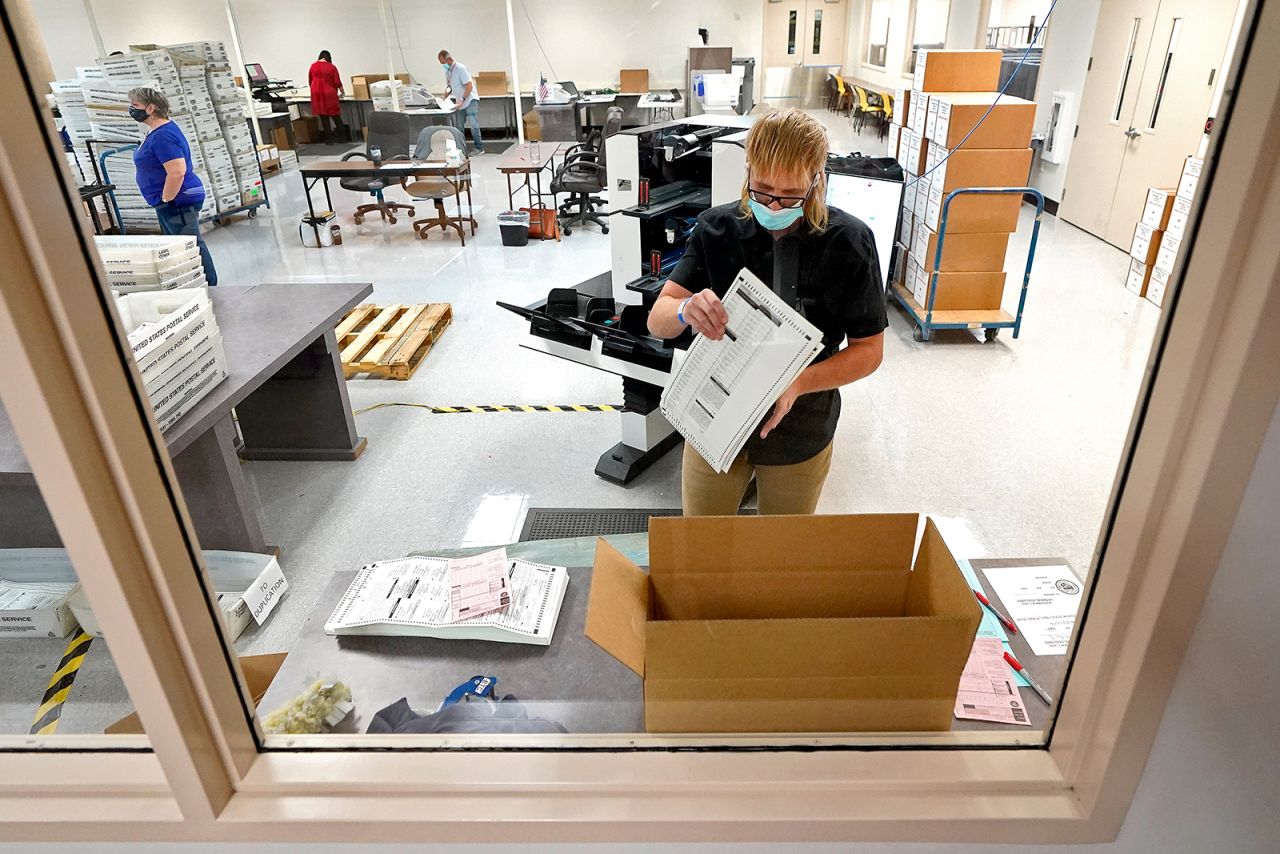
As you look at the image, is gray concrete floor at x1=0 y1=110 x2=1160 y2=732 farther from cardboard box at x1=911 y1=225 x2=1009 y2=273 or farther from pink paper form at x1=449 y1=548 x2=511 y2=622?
pink paper form at x1=449 y1=548 x2=511 y2=622

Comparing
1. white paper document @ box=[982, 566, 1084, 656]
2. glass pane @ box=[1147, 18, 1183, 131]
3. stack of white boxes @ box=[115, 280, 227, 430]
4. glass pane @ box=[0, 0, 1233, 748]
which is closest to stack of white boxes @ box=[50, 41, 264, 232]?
glass pane @ box=[0, 0, 1233, 748]

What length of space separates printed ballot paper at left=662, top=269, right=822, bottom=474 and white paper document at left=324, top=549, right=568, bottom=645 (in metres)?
0.41

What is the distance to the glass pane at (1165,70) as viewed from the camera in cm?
545

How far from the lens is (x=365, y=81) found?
1112 cm

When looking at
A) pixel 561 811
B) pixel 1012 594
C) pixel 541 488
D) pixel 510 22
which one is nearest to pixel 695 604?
pixel 561 811

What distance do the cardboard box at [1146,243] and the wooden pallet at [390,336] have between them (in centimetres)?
465

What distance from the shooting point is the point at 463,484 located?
340cm

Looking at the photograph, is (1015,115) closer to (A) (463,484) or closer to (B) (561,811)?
(A) (463,484)

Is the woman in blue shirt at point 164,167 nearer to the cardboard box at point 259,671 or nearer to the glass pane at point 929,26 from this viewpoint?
the cardboard box at point 259,671

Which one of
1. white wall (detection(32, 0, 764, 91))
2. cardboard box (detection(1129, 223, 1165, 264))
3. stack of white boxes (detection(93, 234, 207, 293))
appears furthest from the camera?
white wall (detection(32, 0, 764, 91))

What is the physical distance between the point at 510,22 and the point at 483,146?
2.82 m

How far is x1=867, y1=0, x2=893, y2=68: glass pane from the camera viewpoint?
11031mm

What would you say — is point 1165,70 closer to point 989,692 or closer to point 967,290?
point 967,290

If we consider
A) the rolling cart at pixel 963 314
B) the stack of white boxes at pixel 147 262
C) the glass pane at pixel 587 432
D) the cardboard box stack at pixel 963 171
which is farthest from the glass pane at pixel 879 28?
the stack of white boxes at pixel 147 262
